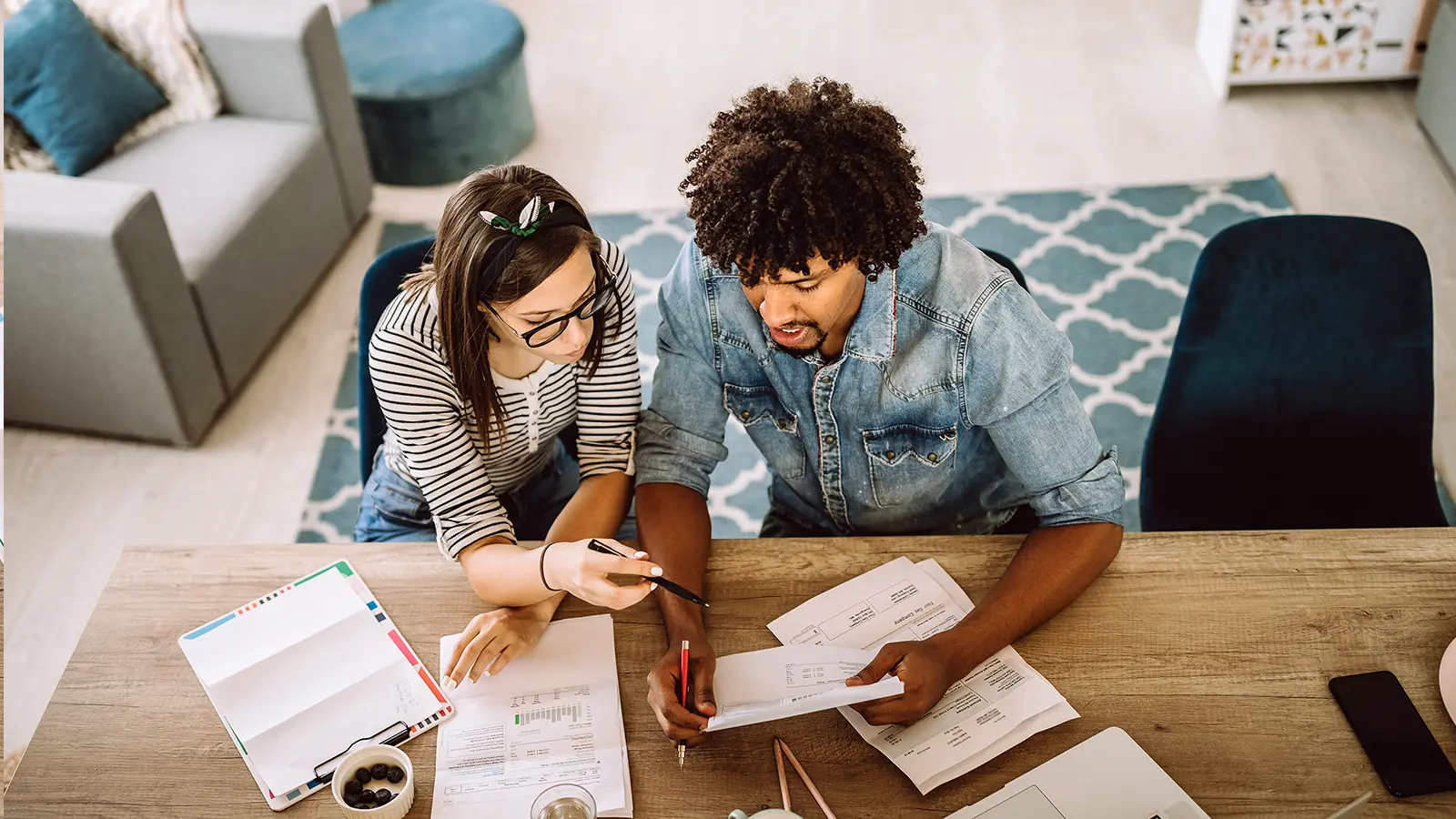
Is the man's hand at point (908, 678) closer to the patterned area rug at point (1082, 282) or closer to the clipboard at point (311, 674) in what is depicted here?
the clipboard at point (311, 674)

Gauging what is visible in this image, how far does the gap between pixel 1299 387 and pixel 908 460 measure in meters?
0.64

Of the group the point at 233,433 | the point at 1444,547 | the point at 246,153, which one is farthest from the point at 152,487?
the point at 1444,547

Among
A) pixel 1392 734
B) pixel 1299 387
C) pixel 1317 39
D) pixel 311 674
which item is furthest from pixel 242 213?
pixel 1317 39

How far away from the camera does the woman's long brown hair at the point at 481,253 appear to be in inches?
57.7

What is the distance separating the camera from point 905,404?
157 cm

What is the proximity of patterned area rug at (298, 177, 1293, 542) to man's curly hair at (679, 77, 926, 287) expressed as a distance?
4.49ft

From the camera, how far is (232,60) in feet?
10.6

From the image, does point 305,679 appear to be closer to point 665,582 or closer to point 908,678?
point 665,582

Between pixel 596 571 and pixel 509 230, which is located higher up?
pixel 509 230

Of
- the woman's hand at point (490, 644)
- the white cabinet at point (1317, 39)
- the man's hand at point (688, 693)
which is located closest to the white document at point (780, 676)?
the man's hand at point (688, 693)

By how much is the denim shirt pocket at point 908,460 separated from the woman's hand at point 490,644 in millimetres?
511

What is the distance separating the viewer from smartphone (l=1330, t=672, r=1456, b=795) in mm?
1269

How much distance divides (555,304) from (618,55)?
3.14 m

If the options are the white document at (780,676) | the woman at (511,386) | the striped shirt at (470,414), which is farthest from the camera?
the striped shirt at (470,414)
